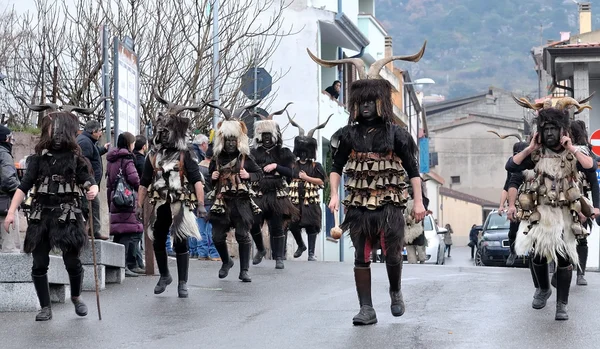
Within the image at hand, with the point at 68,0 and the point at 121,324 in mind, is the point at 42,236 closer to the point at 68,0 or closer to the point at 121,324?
the point at 121,324

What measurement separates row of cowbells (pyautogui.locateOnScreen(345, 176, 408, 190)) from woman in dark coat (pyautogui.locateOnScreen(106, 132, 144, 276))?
581cm

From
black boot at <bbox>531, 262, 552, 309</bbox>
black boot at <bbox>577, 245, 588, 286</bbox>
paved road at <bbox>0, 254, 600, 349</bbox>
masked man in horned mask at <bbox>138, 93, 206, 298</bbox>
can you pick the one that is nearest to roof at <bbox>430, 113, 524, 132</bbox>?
black boot at <bbox>577, 245, 588, 286</bbox>

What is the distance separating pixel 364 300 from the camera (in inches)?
416

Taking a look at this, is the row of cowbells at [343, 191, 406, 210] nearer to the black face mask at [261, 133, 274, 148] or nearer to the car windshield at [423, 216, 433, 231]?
the black face mask at [261, 133, 274, 148]

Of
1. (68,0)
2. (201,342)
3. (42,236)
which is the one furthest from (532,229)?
(68,0)

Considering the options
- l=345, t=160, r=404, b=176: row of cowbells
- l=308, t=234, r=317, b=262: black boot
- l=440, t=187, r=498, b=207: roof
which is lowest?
l=308, t=234, r=317, b=262: black boot

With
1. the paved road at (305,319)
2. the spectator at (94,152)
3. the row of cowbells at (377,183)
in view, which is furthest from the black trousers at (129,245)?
the row of cowbells at (377,183)

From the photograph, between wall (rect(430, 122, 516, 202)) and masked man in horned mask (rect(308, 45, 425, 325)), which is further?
wall (rect(430, 122, 516, 202))

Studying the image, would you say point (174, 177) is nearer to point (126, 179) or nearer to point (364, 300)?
point (364, 300)

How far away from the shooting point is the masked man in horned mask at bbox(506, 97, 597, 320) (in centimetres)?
1105

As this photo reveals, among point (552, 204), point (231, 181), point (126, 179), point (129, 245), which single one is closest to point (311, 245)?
point (129, 245)

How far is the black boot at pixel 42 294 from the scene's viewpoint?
36.5 feet

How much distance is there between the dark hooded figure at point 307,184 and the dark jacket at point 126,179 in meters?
3.53

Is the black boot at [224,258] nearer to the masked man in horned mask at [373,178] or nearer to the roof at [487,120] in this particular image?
the masked man in horned mask at [373,178]
